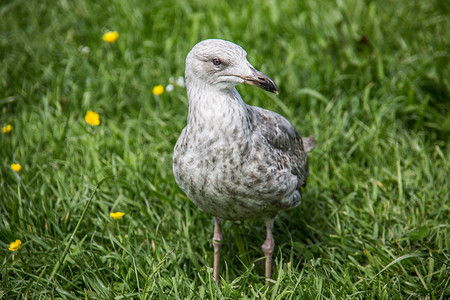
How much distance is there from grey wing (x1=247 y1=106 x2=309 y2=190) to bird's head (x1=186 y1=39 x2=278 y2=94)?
354mm

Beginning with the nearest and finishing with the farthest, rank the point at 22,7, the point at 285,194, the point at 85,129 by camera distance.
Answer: the point at 285,194, the point at 85,129, the point at 22,7

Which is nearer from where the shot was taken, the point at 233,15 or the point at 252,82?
the point at 252,82

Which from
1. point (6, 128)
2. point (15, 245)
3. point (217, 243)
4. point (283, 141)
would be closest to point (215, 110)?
point (283, 141)

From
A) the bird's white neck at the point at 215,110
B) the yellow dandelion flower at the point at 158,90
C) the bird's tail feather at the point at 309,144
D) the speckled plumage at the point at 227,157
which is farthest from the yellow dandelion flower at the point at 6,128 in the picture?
the bird's tail feather at the point at 309,144

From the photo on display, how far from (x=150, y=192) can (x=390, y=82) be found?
8.84ft

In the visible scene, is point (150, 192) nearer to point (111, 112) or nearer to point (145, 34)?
point (111, 112)

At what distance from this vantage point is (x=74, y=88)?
5.19 meters

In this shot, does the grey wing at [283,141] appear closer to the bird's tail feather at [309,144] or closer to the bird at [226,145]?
the bird at [226,145]

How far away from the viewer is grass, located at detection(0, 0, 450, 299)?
3.49 metres

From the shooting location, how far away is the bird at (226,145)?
306cm

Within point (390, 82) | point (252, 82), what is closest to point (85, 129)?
point (252, 82)

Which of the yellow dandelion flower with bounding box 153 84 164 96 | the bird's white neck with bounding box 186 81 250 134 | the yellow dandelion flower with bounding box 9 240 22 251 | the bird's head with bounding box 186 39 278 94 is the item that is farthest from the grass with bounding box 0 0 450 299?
the bird's head with bounding box 186 39 278 94

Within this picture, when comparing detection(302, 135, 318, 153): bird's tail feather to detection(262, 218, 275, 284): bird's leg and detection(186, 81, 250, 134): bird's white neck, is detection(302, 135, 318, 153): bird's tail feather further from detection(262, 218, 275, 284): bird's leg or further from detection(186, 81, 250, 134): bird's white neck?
detection(186, 81, 250, 134): bird's white neck

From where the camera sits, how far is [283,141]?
3543mm
